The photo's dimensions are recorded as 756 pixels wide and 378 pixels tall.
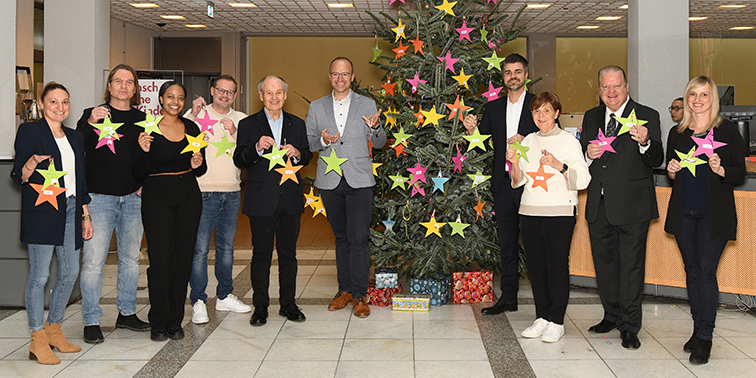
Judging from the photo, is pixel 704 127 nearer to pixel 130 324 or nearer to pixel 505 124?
pixel 505 124

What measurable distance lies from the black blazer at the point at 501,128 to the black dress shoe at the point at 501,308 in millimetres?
779

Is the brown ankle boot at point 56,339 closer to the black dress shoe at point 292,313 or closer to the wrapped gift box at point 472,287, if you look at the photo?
the black dress shoe at point 292,313

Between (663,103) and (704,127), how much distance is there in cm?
218

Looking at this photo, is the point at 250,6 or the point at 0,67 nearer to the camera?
the point at 0,67

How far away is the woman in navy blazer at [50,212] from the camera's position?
118 inches

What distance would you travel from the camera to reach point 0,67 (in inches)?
167

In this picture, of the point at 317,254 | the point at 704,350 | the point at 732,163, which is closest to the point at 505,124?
the point at 732,163

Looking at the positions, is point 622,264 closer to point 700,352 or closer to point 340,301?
point 700,352

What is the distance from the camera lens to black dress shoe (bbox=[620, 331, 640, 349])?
3.25 metres

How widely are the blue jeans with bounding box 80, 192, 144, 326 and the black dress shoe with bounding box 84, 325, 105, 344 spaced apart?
3 centimetres

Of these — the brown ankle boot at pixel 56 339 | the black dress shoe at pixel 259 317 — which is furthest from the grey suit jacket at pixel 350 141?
the brown ankle boot at pixel 56 339

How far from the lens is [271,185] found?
3.72m

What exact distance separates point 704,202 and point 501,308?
1.45 m

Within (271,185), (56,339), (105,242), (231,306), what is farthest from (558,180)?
(56,339)
